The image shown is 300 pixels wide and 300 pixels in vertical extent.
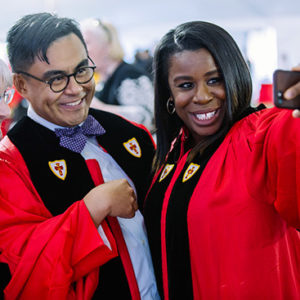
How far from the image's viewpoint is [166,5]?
6586mm

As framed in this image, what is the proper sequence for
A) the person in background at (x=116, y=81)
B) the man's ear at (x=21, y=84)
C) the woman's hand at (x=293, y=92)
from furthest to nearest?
the person in background at (x=116, y=81) < the man's ear at (x=21, y=84) < the woman's hand at (x=293, y=92)

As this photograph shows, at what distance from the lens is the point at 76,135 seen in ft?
5.64

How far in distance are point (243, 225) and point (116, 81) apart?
2035 millimetres

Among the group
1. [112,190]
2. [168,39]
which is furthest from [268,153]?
[168,39]

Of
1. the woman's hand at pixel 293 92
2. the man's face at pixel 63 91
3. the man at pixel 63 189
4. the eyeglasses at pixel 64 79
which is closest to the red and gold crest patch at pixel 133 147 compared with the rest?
the man at pixel 63 189

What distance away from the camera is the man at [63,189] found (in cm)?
140

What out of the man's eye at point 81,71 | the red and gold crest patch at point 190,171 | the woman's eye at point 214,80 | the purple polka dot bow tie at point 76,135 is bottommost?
the red and gold crest patch at point 190,171

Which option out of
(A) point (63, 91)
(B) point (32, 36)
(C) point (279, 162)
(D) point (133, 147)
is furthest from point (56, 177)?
(C) point (279, 162)

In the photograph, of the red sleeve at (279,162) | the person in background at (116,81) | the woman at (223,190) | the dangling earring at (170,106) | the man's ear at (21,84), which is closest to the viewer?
the red sleeve at (279,162)

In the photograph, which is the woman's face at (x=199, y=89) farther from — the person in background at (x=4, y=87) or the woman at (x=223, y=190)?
the person in background at (x=4, y=87)

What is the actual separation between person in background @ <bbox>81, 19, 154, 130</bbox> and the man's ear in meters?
1.40

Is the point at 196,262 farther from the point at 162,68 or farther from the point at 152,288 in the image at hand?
the point at 162,68

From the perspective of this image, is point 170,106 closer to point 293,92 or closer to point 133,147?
point 133,147

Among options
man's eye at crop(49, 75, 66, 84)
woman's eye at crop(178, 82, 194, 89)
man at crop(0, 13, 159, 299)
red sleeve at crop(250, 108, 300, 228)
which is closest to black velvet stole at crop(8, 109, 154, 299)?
man at crop(0, 13, 159, 299)
